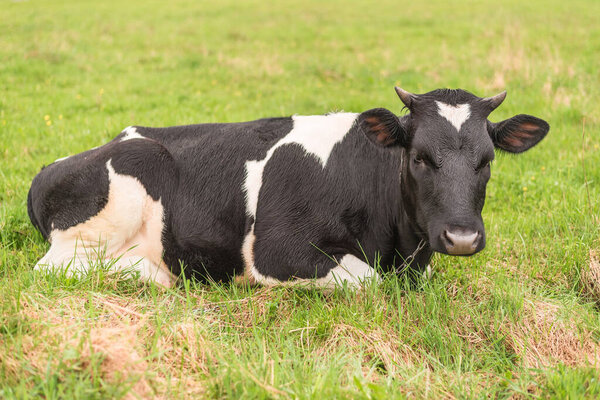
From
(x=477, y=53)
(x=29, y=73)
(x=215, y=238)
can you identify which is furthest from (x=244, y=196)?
(x=477, y=53)

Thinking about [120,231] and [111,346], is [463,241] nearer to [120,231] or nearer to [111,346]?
[111,346]

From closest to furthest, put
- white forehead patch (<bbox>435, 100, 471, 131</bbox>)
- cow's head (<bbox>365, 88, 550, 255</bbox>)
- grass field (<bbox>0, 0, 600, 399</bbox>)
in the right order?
grass field (<bbox>0, 0, 600, 399</bbox>) < cow's head (<bbox>365, 88, 550, 255</bbox>) < white forehead patch (<bbox>435, 100, 471, 131</bbox>)

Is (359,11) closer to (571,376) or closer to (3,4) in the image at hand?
(3,4)

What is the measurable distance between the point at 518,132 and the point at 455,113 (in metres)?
0.65

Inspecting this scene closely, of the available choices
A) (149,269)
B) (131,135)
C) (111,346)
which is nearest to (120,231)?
(149,269)

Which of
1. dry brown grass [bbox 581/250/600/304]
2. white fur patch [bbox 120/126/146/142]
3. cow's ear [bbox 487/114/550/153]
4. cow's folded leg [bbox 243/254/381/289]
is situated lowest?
dry brown grass [bbox 581/250/600/304]

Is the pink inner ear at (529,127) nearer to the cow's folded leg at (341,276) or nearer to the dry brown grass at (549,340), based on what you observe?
the dry brown grass at (549,340)

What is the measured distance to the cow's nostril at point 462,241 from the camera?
12.1ft

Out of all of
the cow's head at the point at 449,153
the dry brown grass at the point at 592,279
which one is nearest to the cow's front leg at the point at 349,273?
the cow's head at the point at 449,153

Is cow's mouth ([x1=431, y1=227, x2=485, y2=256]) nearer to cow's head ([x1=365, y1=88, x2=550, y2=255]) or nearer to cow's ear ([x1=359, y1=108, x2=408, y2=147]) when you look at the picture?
cow's head ([x1=365, y1=88, x2=550, y2=255])

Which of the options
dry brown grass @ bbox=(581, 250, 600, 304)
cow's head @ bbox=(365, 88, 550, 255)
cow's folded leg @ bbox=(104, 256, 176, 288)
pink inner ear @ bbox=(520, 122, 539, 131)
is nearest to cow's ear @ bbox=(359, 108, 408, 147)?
cow's head @ bbox=(365, 88, 550, 255)

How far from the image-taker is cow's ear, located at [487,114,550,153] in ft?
14.4

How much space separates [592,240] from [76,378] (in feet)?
13.9

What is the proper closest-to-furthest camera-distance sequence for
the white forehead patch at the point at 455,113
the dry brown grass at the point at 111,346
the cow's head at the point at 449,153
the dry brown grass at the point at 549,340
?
1. the dry brown grass at the point at 111,346
2. the dry brown grass at the point at 549,340
3. the cow's head at the point at 449,153
4. the white forehead patch at the point at 455,113
